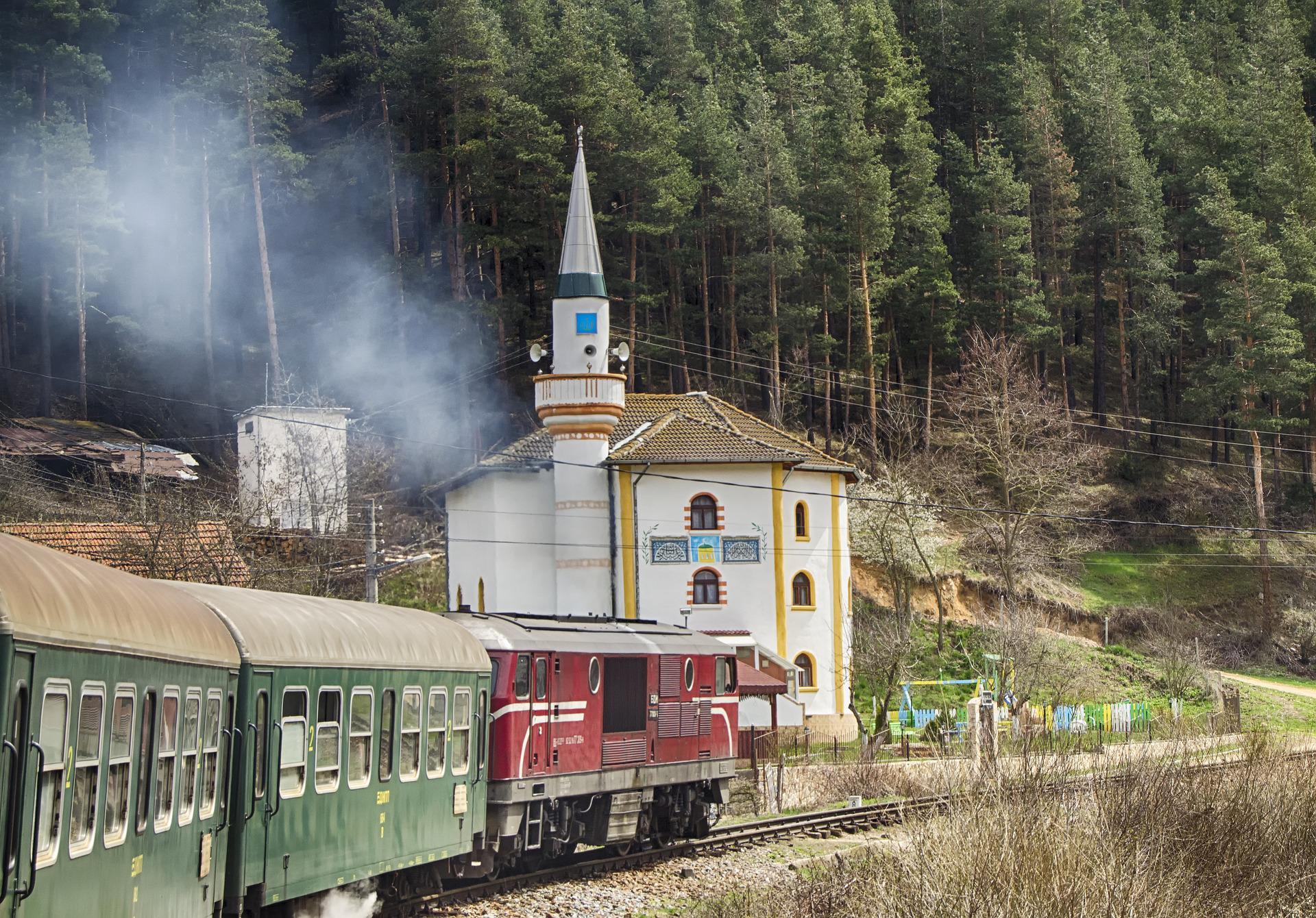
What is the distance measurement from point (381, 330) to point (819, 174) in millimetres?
20783

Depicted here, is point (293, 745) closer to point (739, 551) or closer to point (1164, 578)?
point (739, 551)

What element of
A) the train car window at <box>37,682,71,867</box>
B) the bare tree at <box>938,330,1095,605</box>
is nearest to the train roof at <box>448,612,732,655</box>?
the train car window at <box>37,682,71,867</box>

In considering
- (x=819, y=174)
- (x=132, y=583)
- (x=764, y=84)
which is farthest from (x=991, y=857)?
(x=764, y=84)

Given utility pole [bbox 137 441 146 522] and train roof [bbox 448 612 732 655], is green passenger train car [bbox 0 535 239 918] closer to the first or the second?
train roof [bbox 448 612 732 655]

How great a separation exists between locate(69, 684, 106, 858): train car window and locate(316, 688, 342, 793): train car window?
480 cm

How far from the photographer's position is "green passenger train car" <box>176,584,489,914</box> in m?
12.9

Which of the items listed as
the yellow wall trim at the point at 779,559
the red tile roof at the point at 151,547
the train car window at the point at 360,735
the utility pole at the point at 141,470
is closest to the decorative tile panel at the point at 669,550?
the yellow wall trim at the point at 779,559

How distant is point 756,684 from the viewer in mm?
38656

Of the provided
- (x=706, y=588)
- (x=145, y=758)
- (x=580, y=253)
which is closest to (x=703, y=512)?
(x=706, y=588)

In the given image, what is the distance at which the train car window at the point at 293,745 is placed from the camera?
1345 centimetres

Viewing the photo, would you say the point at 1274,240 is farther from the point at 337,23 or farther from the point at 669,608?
the point at 337,23

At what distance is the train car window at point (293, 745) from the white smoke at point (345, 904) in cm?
131

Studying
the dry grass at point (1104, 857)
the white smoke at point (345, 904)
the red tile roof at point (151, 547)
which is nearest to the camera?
the dry grass at point (1104, 857)

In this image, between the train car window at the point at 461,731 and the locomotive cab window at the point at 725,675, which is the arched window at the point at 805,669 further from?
the train car window at the point at 461,731
